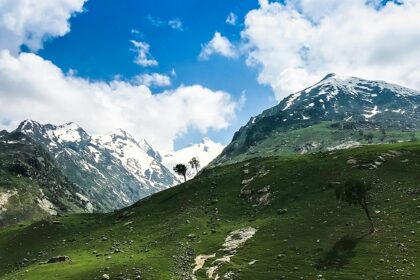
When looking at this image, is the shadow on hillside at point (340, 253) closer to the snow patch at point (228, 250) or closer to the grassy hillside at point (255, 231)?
the grassy hillside at point (255, 231)

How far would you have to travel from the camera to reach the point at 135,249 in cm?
10131

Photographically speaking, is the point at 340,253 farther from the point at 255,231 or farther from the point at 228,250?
the point at 255,231

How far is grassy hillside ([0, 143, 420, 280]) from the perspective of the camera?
7475cm

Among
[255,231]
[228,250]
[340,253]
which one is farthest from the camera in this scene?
[255,231]

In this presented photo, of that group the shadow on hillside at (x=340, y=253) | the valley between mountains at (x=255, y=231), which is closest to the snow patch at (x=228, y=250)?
the valley between mountains at (x=255, y=231)

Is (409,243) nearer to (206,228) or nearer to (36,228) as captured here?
(206,228)

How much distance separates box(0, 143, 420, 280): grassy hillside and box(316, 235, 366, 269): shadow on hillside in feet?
0.57

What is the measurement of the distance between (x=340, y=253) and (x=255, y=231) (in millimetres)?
24659

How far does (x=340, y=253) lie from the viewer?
75.5 metres

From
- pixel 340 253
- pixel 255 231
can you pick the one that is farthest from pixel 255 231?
pixel 340 253

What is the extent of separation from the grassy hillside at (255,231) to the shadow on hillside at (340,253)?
6.8 inches

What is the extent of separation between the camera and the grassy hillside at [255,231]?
245 ft

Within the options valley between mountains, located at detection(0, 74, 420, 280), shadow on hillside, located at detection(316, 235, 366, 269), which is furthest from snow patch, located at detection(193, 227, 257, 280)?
shadow on hillside, located at detection(316, 235, 366, 269)

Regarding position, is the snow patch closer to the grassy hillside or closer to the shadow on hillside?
the grassy hillside
